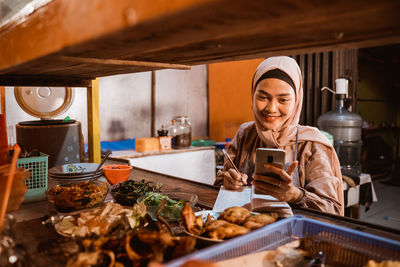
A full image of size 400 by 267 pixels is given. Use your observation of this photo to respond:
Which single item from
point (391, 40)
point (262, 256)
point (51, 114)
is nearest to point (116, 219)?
point (262, 256)

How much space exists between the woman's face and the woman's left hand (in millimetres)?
726

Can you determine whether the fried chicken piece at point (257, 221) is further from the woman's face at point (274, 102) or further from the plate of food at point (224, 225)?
the woman's face at point (274, 102)

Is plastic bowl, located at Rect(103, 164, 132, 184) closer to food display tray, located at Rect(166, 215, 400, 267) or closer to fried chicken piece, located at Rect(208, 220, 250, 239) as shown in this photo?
fried chicken piece, located at Rect(208, 220, 250, 239)

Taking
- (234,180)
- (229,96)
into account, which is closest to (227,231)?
(234,180)

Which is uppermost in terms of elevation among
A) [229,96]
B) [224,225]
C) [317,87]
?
[317,87]

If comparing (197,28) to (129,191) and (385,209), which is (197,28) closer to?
(129,191)

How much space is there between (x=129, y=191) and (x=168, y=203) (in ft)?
0.97

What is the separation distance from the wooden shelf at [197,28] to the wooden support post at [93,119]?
1.21 meters

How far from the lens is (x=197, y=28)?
0.74 m

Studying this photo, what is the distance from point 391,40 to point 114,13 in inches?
29.7

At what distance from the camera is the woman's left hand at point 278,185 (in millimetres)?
1433

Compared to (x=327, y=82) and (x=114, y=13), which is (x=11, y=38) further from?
(x=327, y=82)

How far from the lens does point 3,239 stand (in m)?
0.88

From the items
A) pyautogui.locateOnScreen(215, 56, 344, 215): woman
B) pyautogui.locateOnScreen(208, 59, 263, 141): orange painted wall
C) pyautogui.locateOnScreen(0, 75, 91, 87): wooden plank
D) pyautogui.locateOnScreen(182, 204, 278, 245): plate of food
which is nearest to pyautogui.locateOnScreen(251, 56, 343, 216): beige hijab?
pyautogui.locateOnScreen(215, 56, 344, 215): woman
